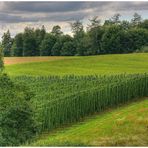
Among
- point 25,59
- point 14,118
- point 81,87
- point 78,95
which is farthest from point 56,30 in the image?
point 14,118

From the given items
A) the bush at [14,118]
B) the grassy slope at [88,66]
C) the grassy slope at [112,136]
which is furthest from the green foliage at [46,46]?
the bush at [14,118]

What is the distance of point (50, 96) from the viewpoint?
57.9 meters

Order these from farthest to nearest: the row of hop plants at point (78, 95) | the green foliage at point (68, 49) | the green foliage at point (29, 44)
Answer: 1. the green foliage at point (29, 44)
2. the green foliage at point (68, 49)
3. the row of hop plants at point (78, 95)

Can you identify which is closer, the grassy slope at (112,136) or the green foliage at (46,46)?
the grassy slope at (112,136)

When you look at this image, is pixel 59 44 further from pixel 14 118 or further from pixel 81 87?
pixel 14 118

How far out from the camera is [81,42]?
113438 millimetres

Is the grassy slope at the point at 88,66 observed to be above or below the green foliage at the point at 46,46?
below

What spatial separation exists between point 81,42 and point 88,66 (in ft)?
74.8

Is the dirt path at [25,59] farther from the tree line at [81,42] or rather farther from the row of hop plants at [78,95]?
the row of hop plants at [78,95]

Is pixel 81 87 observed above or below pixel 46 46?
below

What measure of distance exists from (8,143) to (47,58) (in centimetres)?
7923

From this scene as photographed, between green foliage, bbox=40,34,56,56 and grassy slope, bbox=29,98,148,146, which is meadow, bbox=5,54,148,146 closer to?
grassy slope, bbox=29,98,148,146

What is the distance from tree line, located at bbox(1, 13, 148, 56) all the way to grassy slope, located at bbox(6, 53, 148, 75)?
8.41m

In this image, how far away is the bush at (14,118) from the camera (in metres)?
29.7
